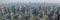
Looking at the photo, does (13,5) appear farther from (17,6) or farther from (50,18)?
(50,18)

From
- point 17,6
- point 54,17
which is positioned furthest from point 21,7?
point 54,17

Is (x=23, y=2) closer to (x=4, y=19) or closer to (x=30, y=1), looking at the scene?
(x=30, y=1)

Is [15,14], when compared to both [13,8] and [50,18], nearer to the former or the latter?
[13,8]

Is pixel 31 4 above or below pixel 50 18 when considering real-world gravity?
above

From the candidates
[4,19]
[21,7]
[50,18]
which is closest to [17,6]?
[21,7]

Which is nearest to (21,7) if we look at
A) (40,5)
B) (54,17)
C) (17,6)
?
(17,6)

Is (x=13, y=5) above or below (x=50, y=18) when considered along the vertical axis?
above
